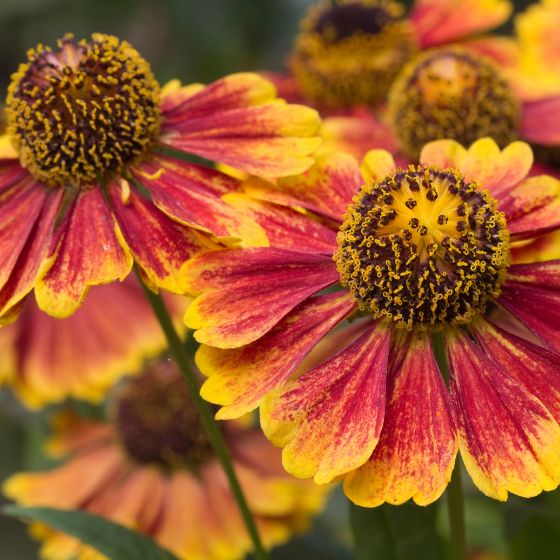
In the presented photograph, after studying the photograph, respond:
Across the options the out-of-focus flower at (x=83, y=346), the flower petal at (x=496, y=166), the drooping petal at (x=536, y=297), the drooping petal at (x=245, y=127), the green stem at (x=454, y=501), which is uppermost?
the out-of-focus flower at (x=83, y=346)

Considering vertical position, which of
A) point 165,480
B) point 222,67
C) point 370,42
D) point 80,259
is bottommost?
point 80,259

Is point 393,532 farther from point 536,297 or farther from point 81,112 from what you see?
point 81,112

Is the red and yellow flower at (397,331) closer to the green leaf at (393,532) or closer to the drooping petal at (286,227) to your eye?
the drooping petal at (286,227)

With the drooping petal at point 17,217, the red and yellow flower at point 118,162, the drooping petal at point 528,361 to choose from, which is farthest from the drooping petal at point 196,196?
the drooping petal at point 528,361

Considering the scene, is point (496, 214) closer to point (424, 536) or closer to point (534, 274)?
point (534, 274)

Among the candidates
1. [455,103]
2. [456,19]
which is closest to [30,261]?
[455,103]

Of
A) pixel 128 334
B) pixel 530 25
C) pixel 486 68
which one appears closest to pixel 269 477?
pixel 128 334
